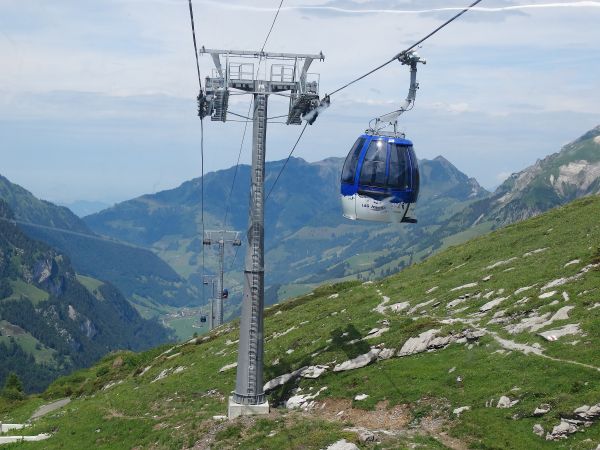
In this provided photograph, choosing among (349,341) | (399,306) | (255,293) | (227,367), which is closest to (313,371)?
(349,341)

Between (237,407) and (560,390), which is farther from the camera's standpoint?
(237,407)

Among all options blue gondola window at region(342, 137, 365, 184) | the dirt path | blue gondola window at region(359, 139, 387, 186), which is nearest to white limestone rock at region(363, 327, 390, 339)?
blue gondola window at region(342, 137, 365, 184)

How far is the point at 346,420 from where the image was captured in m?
35.5

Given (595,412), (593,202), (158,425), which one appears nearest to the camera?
(595,412)

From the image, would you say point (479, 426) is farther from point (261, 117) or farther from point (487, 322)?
point (261, 117)

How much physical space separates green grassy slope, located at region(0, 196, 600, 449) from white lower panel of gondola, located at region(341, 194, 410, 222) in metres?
8.25

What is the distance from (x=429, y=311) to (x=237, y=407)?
17.9m

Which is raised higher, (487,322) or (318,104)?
(318,104)

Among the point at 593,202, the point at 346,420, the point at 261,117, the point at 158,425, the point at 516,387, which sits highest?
the point at 261,117

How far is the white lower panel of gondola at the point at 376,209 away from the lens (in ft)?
127

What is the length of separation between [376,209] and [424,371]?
8940 mm

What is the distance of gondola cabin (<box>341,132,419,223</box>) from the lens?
38469 millimetres

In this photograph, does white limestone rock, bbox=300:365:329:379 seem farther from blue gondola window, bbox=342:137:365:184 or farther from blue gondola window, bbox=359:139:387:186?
blue gondola window, bbox=359:139:387:186

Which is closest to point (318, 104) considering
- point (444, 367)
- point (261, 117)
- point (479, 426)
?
point (261, 117)
